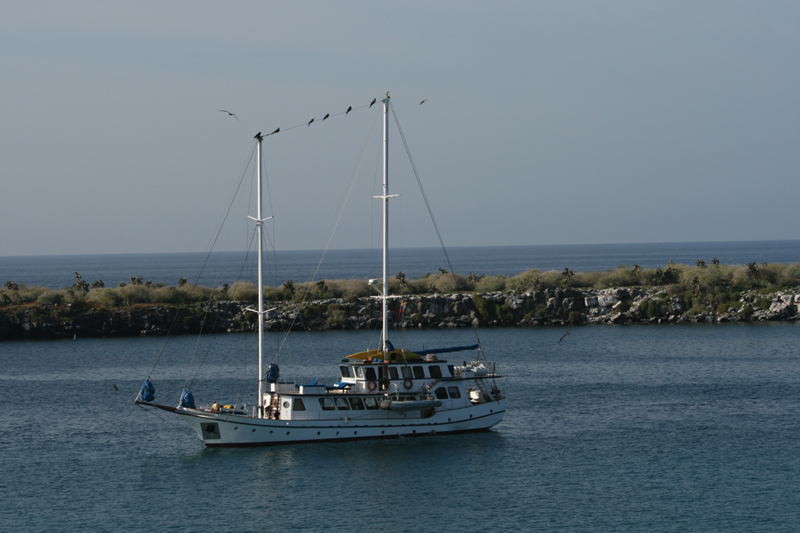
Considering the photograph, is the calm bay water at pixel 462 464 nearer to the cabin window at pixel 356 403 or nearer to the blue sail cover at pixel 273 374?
the cabin window at pixel 356 403

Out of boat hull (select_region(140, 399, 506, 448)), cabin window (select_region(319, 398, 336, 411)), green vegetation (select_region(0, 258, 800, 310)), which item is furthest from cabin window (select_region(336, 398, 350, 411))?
green vegetation (select_region(0, 258, 800, 310))

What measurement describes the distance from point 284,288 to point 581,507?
76159 millimetres

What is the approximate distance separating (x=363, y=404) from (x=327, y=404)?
1796 mm

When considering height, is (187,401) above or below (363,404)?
above

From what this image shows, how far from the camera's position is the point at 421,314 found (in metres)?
95.9

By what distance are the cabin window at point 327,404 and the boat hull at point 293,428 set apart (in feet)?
2.02

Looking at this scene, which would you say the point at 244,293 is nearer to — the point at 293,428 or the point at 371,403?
the point at 371,403

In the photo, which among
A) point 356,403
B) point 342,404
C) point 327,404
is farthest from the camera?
point 356,403

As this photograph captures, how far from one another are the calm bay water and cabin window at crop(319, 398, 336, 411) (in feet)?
5.96

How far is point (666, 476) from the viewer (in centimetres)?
3675

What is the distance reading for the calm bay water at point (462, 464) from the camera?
32438 millimetres

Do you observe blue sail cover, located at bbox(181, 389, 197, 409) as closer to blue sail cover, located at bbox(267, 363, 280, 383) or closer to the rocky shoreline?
blue sail cover, located at bbox(267, 363, 280, 383)

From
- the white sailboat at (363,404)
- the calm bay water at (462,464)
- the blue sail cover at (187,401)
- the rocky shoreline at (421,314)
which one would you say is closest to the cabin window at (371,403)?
the white sailboat at (363,404)

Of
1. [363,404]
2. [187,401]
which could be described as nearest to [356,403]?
[363,404]
